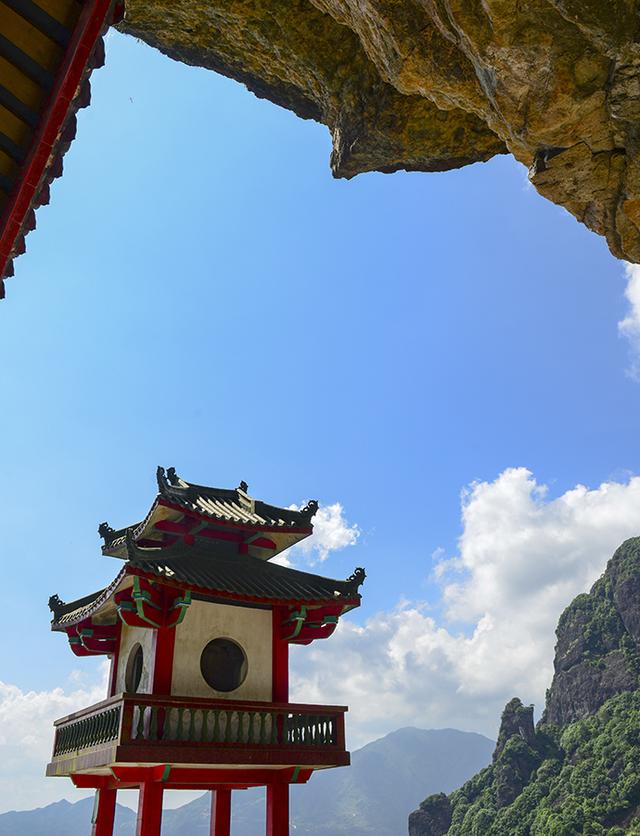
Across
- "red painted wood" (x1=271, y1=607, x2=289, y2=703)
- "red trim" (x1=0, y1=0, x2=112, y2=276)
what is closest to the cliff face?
"red trim" (x1=0, y1=0, x2=112, y2=276)

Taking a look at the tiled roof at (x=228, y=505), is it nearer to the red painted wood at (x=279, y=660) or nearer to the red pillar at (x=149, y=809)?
the red painted wood at (x=279, y=660)

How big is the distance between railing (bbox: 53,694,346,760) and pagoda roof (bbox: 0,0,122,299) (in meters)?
9.95

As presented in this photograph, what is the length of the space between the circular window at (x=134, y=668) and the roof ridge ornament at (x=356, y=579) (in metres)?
4.87

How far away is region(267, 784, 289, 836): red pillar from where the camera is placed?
525 inches

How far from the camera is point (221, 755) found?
39.0 feet

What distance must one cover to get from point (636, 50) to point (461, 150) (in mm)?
7223

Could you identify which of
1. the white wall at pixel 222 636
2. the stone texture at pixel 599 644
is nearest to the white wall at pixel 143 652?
the white wall at pixel 222 636

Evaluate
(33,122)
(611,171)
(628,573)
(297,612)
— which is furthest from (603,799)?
(33,122)

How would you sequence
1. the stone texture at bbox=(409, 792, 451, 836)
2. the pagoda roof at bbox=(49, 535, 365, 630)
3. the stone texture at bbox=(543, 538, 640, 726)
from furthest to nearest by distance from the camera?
the stone texture at bbox=(543, 538, 640, 726), the stone texture at bbox=(409, 792, 451, 836), the pagoda roof at bbox=(49, 535, 365, 630)

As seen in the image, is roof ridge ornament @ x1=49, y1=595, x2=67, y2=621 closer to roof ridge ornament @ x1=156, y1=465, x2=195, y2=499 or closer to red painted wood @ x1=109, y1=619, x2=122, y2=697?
red painted wood @ x1=109, y1=619, x2=122, y2=697

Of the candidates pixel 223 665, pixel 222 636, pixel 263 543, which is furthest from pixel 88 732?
pixel 263 543

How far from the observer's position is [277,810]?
44.2ft

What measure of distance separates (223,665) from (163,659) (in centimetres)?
150

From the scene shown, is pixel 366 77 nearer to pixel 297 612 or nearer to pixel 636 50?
pixel 636 50
